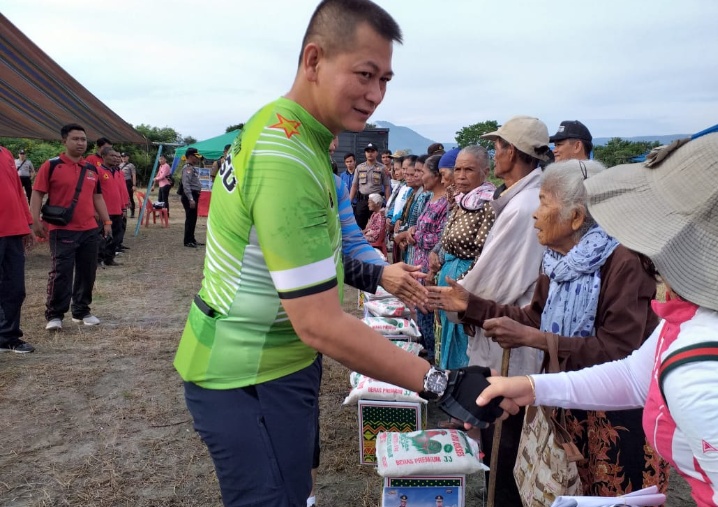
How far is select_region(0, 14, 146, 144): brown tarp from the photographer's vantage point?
730 centimetres

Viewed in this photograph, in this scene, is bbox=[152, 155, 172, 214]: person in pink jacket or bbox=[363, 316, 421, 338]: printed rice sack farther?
bbox=[152, 155, 172, 214]: person in pink jacket

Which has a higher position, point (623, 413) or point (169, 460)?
point (623, 413)

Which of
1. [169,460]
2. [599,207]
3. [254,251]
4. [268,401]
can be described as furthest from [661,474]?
[169,460]

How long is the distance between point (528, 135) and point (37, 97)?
8940 mm

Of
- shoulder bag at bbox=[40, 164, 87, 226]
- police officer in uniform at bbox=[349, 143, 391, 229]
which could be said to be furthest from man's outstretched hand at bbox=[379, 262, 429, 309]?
police officer in uniform at bbox=[349, 143, 391, 229]

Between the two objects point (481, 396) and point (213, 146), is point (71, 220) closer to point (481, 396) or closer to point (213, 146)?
point (481, 396)

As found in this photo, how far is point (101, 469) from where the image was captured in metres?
3.52

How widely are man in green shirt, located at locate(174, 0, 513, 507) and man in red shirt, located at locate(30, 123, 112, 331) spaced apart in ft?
17.4

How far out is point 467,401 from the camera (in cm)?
164

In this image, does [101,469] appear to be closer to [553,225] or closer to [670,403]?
[553,225]

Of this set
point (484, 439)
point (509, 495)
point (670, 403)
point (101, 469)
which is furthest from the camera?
point (101, 469)

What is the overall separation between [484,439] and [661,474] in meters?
1.19

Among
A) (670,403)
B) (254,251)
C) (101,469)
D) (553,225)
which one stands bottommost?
(101,469)

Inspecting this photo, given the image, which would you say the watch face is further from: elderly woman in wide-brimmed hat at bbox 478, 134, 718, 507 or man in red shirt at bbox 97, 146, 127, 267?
man in red shirt at bbox 97, 146, 127, 267
